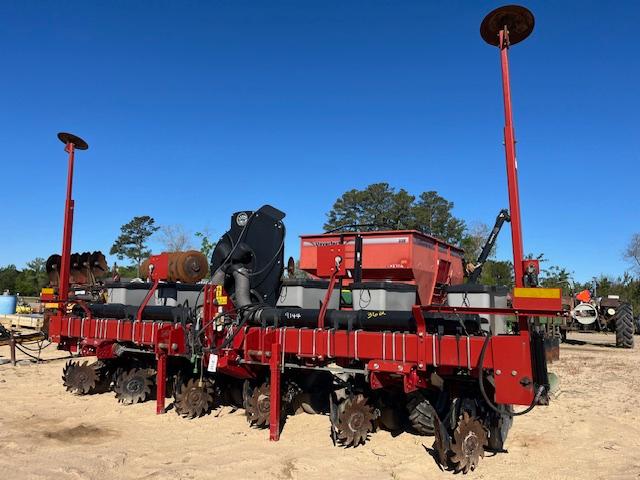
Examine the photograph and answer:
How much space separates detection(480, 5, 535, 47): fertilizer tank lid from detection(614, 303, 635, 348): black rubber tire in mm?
16124

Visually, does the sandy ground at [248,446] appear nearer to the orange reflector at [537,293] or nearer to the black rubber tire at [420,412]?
the black rubber tire at [420,412]

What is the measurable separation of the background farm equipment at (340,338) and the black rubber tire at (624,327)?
1129 cm

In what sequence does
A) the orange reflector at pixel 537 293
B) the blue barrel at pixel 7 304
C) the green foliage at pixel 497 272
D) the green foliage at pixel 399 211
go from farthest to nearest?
the green foliage at pixel 399 211 → the green foliage at pixel 497 272 → the blue barrel at pixel 7 304 → the orange reflector at pixel 537 293

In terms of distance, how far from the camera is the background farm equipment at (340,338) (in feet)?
17.1

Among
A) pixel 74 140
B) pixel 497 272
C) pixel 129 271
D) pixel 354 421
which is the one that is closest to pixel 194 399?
pixel 354 421

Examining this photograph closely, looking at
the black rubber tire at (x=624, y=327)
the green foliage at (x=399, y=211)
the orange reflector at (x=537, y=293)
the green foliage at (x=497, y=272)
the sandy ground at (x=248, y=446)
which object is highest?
the green foliage at (x=399, y=211)

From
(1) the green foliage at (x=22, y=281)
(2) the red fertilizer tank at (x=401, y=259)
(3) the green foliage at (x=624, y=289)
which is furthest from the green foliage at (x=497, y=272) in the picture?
(1) the green foliage at (x=22, y=281)

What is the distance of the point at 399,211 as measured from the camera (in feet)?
152

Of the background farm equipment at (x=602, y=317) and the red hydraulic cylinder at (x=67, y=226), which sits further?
the background farm equipment at (x=602, y=317)

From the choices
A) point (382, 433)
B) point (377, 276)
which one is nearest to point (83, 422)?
point (382, 433)

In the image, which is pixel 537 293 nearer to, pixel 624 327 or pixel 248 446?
pixel 248 446

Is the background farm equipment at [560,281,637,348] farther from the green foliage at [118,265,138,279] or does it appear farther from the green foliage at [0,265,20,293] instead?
the green foliage at [0,265,20,293]

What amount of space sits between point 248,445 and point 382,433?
1.72 metres

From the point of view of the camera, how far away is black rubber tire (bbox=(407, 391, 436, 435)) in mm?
6375
